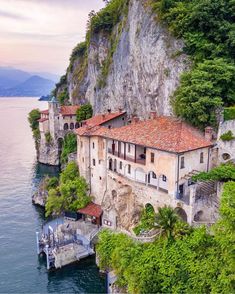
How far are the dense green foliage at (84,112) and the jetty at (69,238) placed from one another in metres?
37.2

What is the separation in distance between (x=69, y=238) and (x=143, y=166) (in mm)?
14409

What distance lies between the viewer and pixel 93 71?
8275 cm

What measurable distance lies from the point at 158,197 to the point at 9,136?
108 meters

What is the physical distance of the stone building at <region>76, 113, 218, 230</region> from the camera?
126 feet

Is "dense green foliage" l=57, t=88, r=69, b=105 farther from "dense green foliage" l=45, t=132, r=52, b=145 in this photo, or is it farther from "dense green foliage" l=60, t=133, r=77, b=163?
"dense green foliage" l=60, t=133, r=77, b=163

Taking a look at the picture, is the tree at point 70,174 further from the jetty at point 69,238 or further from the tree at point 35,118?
the tree at point 35,118

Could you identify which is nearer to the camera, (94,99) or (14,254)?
(14,254)

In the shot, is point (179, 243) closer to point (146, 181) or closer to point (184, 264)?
point (184, 264)

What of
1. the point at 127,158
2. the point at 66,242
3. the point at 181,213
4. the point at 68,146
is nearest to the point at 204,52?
the point at 127,158

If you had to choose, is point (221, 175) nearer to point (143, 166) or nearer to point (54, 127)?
point (143, 166)

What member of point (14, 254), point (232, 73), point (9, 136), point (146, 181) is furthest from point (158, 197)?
point (9, 136)

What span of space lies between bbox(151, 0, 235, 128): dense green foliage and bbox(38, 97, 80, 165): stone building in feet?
135

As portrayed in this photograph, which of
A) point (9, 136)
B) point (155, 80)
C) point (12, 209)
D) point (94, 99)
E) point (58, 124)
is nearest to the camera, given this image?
point (155, 80)

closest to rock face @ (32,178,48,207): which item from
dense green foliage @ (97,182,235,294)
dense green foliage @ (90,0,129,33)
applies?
dense green foliage @ (97,182,235,294)
